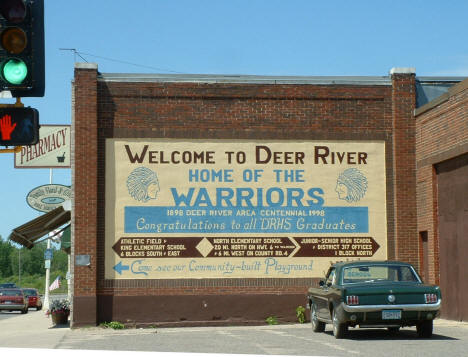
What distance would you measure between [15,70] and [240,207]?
16.7 m

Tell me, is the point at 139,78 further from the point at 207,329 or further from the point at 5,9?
the point at 5,9

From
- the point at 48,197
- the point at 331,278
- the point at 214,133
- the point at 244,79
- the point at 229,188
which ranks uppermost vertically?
the point at 244,79

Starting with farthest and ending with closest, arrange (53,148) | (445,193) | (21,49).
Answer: (53,148), (445,193), (21,49)

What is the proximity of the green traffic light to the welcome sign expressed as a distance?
52.9 ft

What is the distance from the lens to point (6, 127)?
854cm

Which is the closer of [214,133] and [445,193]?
[445,193]

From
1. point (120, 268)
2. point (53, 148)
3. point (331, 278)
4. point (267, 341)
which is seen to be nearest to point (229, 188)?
point (120, 268)

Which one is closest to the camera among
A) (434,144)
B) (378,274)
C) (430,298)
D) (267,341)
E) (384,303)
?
(384,303)

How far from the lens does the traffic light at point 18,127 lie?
853cm

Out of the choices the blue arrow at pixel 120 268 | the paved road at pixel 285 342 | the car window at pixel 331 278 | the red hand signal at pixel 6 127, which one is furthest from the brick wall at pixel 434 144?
the red hand signal at pixel 6 127

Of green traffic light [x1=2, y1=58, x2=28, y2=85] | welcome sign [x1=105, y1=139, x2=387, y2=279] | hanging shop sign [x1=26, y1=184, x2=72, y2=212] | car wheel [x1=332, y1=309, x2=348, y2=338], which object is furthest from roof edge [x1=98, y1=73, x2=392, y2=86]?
green traffic light [x1=2, y1=58, x2=28, y2=85]

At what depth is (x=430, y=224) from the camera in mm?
23844

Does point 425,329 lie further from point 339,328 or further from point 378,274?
point 339,328

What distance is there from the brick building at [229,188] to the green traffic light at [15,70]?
1588 centimetres
